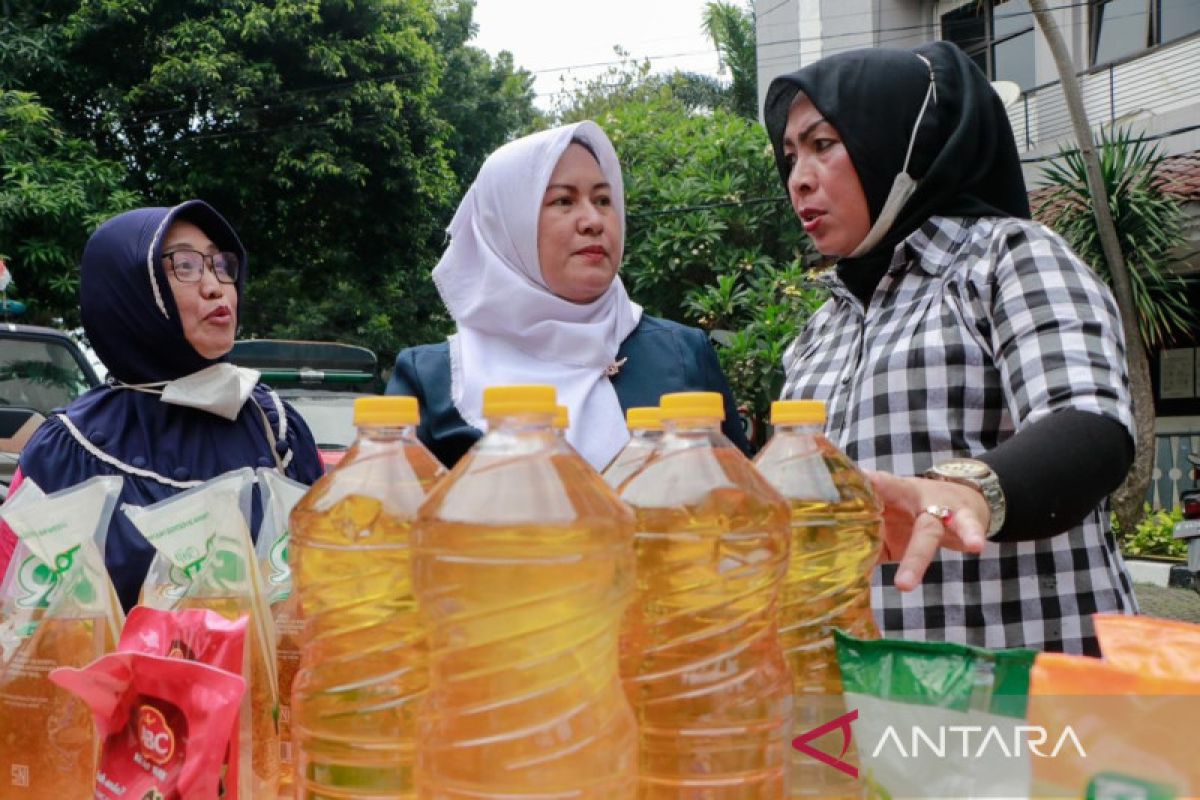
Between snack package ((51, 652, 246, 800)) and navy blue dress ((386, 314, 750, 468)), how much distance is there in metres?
0.90

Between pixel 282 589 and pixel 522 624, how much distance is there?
54 centimetres

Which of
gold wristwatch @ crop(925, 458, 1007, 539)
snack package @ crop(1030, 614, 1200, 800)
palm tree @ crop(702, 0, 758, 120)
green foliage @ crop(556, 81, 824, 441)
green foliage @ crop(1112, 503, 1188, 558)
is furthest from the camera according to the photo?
palm tree @ crop(702, 0, 758, 120)

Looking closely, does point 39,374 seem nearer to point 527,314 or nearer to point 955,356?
point 527,314

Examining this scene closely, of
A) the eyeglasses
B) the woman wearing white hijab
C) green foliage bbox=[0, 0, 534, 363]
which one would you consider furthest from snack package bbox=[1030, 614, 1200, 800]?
green foliage bbox=[0, 0, 534, 363]

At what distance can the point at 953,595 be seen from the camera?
5.08 feet

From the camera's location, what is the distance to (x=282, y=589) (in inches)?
50.5

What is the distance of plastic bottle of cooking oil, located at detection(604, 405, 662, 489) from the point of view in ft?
3.50

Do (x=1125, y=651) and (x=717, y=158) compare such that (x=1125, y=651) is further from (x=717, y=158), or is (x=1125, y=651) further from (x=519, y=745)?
(x=717, y=158)

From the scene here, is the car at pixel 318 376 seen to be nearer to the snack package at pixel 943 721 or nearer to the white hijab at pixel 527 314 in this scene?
the white hijab at pixel 527 314

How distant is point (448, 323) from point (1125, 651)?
1528 centimetres

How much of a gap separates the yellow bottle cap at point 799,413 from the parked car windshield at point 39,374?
17.9ft

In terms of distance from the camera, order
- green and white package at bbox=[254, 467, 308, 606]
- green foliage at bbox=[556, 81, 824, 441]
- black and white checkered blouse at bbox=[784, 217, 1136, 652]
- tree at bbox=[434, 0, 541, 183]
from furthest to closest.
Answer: tree at bbox=[434, 0, 541, 183] < green foliage at bbox=[556, 81, 824, 441] < black and white checkered blouse at bbox=[784, 217, 1136, 652] < green and white package at bbox=[254, 467, 308, 606]

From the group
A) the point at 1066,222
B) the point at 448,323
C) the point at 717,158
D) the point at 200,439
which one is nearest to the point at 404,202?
the point at 448,323

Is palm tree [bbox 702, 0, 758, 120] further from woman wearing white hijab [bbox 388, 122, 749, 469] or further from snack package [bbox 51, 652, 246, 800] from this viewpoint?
snack package [bbox 51, 652, 246, 800]
